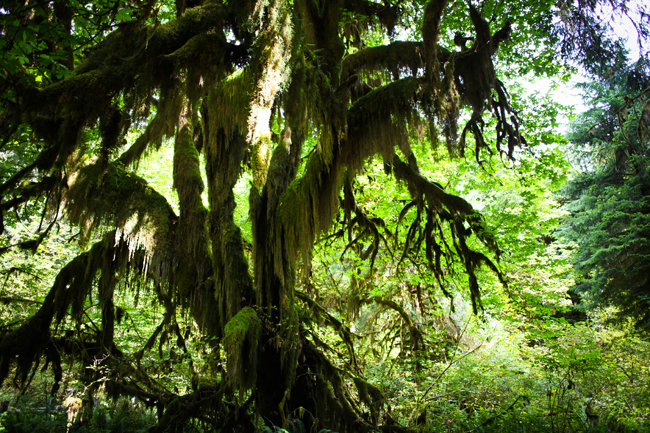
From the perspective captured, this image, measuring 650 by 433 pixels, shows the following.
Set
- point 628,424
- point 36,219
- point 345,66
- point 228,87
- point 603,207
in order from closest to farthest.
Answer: point 228,87 → point 628,424 → point 345,66 → point 36,219 → point 603,207

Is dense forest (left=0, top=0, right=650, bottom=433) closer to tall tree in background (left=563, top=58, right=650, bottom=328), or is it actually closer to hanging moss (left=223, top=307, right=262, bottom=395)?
hanging moss (left=223, top=307, right=262, bottom=395)

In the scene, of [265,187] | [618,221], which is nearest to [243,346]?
[265,187]

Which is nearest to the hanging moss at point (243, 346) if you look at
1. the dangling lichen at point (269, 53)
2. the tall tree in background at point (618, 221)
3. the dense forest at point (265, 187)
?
the dense forest at point (265, 187)

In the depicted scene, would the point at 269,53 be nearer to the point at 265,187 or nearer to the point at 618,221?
the point at 265,187

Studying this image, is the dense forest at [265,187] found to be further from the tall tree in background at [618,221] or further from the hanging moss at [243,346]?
the tall tree in background at [618,221]

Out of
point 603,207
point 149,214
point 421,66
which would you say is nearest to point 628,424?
point 421,66

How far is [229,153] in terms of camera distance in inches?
227

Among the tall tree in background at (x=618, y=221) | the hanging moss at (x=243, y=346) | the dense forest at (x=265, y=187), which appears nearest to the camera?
the dense forest at (x=265, y=187)

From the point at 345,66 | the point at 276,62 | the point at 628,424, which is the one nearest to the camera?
the point at 276,62

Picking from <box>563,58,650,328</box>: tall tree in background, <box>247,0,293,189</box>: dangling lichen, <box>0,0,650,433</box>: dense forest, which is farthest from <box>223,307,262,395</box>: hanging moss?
<box>563,58,650,328</box>: tall tree in background

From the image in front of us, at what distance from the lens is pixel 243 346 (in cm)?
450

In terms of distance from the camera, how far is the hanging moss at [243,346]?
13.9 ft

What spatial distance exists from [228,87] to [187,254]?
254 cm

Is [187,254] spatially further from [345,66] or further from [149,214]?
[345,66]
